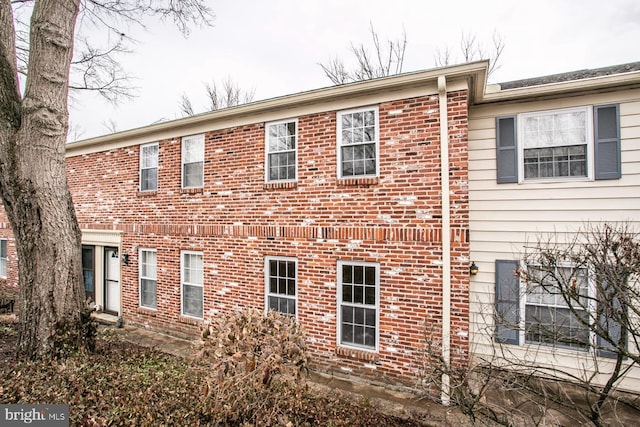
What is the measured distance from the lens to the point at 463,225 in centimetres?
486

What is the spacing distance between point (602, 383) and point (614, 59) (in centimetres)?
1518

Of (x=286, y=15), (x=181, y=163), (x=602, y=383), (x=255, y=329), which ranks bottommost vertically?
(x=602, y=383)

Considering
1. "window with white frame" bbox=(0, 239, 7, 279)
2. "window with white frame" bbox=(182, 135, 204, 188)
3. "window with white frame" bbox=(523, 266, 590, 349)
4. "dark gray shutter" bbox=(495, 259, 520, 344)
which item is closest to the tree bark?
"window with white frame" bbox=(182, 135, 204, 188)

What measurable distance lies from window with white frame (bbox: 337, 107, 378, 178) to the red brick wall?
153 millimetres

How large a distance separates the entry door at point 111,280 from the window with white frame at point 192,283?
3004 mm

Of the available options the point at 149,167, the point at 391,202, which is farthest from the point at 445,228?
the point at 149,167

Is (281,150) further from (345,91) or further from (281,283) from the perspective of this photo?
(281,283)

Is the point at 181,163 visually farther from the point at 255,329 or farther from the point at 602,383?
the point at 602,383

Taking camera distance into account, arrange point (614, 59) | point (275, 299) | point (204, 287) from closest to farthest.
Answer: point (275, 299), point (204, 287), point (614, 59)

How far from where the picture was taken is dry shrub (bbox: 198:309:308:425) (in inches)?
114

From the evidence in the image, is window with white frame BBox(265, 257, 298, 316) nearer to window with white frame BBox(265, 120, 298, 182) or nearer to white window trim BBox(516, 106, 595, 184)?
window with white frame BBox(265, 120, 298, 182)

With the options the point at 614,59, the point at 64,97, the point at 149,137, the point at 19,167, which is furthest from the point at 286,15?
the point at 614,59

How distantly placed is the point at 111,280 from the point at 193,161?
4836 mm

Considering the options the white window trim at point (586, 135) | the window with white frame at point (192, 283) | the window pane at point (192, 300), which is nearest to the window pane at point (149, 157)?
the window with white frame at point (192, 283)
